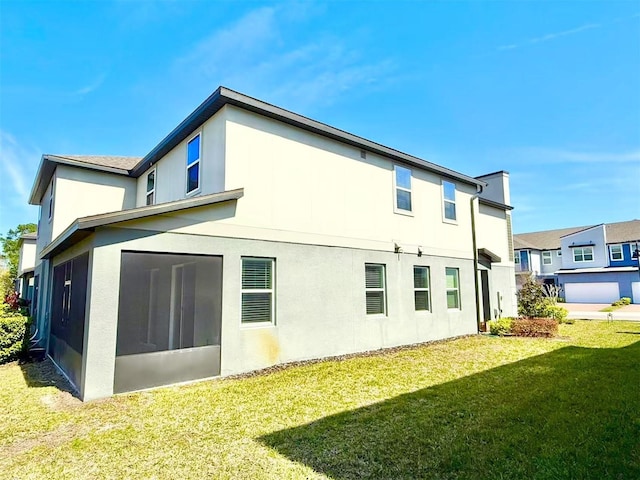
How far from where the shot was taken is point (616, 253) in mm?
37094

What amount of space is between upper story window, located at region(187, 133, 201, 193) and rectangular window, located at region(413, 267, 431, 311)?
7.51m

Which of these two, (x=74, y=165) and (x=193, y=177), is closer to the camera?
(x=193, y=177)

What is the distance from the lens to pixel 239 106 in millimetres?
8336

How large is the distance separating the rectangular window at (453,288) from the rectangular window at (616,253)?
111 feet

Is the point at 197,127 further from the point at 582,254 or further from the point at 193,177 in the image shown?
the point at 582,254

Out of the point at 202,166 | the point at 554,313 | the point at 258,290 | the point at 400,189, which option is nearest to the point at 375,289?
the point at 400,189

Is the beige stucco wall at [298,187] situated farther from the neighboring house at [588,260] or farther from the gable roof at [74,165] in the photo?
the neighboring house at [588,260]

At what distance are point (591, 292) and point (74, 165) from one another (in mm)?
40498

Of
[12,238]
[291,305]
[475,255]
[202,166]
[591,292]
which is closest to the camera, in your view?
[291,305]

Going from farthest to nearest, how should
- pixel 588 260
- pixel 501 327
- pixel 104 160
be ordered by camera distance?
pixel 588 260 → pixel 501 327 → pixel 104 160

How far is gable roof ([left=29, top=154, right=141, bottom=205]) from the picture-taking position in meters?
11.5

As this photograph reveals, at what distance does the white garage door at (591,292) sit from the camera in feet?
106

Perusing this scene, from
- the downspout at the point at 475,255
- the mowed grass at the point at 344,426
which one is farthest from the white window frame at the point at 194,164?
the downspout at the point at 475,255

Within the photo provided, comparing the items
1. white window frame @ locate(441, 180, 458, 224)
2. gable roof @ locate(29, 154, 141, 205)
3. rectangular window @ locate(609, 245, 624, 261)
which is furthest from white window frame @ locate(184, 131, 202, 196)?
rectangular window @ locate(609, 245, 624, 261)
